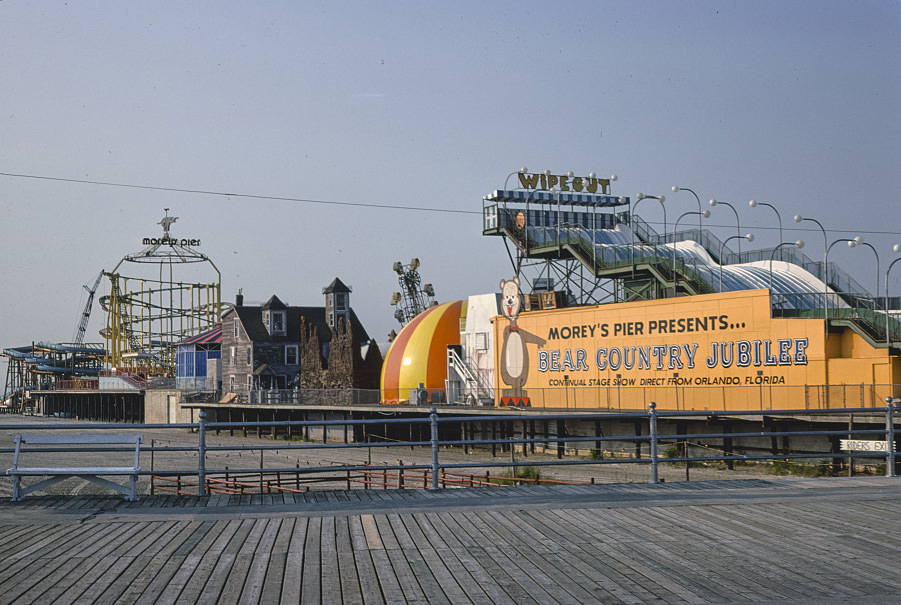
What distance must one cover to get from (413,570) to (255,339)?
74.8m

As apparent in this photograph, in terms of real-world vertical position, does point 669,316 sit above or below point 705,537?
above

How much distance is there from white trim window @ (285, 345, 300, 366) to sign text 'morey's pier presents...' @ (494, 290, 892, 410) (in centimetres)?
3816

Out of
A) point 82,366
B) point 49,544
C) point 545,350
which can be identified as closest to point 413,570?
point 49,544

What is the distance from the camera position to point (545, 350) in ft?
156

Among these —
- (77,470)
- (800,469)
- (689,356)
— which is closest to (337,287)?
(689,356)

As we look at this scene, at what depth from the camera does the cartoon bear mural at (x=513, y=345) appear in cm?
4862

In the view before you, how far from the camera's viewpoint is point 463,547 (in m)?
9.23

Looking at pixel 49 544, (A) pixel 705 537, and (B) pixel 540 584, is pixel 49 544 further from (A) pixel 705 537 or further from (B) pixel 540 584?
(A) pixel 705 537

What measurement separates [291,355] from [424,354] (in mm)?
28070

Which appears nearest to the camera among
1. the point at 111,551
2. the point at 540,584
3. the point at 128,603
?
the point at 128,603

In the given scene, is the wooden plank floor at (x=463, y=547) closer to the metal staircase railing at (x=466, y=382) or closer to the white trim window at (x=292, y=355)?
the metal staircase railing at (x=466, y=382)

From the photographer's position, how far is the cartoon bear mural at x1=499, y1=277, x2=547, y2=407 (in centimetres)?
4862

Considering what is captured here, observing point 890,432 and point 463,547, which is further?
point 890,432

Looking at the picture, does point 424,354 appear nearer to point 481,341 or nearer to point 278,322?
point 481,341
